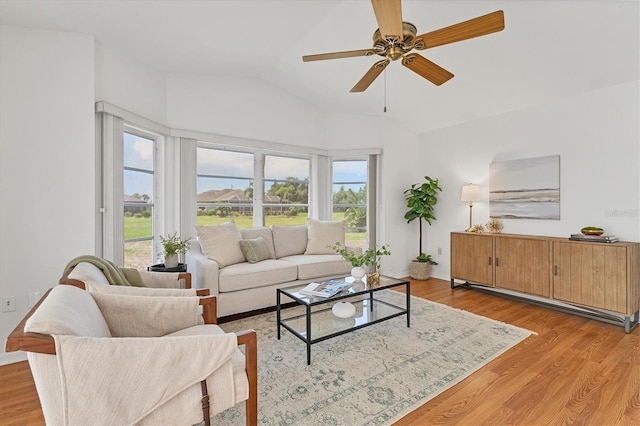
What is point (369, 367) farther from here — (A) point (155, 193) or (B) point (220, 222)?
(A) point (155, 193)

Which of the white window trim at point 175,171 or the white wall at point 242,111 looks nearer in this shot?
the white window trim at point 175,171

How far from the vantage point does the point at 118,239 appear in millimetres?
3178

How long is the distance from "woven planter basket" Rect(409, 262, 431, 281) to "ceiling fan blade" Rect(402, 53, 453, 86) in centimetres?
315

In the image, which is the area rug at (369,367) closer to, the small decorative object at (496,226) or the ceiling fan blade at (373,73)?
the small decorative object at (496,226)

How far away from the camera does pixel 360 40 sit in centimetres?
338

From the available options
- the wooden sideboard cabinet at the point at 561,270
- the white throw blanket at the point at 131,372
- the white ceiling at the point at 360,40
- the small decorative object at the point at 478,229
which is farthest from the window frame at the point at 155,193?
the small decorative object at the point at 478,229

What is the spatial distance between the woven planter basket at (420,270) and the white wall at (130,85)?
14.2ft

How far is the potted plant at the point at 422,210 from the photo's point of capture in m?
5.02

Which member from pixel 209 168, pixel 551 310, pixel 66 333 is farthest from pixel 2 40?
pixel 551 310

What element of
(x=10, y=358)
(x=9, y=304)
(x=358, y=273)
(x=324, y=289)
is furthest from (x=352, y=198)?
(x=10, y=358)

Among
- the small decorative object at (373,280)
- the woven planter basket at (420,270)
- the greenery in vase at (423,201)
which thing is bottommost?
the woven planter basket at (420,270)

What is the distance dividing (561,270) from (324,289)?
2772mm

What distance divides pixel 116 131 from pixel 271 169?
7.43ft

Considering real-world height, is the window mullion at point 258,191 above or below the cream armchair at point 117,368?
above
